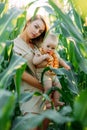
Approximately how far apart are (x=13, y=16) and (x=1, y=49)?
5.8 inches

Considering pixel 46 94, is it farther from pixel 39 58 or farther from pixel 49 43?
pixel 49 43

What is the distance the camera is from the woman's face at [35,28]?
1538 mm

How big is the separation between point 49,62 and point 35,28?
17cm

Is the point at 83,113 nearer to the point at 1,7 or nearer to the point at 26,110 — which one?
the point at 1,7

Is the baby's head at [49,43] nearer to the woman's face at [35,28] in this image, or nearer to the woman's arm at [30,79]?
the woman's face at [35,28]

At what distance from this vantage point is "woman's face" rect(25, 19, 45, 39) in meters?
1.54

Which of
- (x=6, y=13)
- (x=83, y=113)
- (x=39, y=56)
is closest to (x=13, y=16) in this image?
(x=6, y=13)

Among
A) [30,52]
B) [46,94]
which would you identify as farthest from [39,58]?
[46,94]

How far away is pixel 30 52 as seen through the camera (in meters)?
1.55

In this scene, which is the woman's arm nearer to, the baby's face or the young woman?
the young woman

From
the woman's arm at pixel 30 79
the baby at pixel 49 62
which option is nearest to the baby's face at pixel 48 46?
the baby at pixel 49 62

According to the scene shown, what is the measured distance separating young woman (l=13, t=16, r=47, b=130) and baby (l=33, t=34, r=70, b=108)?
26mm

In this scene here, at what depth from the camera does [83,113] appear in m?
0.63

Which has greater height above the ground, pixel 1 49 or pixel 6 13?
pixel 6 13
